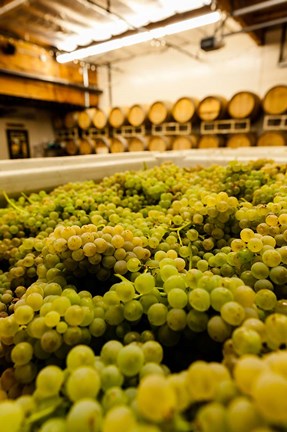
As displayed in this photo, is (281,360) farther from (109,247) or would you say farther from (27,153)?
(27,153)

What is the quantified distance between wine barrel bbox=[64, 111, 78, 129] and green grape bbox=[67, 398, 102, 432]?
674cm

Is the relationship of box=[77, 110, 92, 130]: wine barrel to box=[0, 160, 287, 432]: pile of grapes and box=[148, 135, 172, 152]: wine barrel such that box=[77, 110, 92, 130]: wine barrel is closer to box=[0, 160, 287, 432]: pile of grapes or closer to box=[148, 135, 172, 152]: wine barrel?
box=[148, 135, 172, 152]: wine barrel

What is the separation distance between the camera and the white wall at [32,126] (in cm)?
624

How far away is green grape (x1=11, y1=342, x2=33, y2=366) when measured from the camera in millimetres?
443

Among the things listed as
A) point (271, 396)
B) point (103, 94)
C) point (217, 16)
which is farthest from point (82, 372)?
point (103, 94)

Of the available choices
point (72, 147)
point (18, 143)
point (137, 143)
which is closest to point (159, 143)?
point (137, 143)

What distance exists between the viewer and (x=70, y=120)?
6555 millimetres

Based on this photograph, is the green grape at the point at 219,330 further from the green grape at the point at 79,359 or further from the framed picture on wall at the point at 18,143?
the framed picture on wall at the point at 18,143

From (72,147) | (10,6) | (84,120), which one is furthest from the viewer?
(72,147)

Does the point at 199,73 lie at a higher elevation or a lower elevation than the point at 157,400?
higher

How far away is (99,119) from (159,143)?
1625 mm

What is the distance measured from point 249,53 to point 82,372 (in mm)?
6202

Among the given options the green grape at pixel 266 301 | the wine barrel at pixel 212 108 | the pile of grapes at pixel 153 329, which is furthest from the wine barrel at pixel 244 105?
the green grape at pixel 266 301

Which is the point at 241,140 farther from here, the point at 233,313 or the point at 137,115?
the point at 233,313
